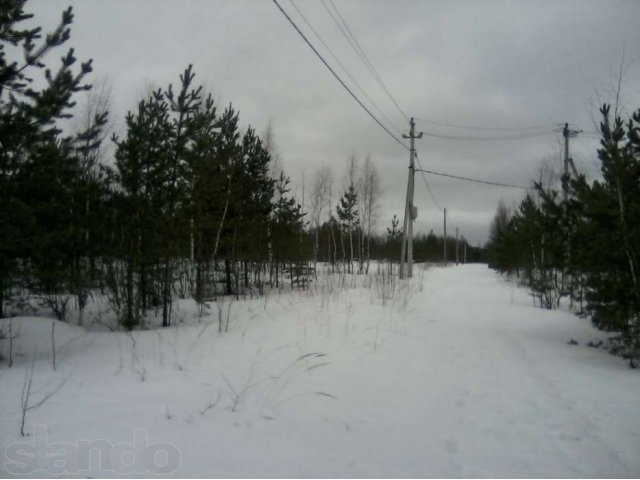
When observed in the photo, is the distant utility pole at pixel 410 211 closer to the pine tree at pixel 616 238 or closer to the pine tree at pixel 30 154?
the pine tree at pixel 616 238

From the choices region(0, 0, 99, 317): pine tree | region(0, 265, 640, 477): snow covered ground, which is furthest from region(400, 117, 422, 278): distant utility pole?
region(0, 0, 99, 317): pine tree

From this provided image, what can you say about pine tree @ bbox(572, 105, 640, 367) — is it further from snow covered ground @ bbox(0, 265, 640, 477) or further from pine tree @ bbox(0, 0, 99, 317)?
pine tree @ bbox(0, 0, 99, 317)

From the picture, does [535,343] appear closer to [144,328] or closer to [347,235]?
[144,328]

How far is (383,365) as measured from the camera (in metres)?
5.74

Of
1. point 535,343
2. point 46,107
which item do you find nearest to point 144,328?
point 46,107

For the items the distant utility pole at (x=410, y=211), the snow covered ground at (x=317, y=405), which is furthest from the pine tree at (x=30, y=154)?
the distant utility pole at (x=410, y=211)

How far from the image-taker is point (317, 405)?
412 cm

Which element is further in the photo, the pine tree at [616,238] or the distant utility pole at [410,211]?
the distant utility pole at [410,211]

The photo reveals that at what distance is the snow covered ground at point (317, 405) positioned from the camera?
295 cm

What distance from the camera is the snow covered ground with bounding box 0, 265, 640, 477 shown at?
9.66 ft

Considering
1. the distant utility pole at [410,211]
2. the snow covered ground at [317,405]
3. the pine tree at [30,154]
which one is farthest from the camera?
the distant utility pole at [410,211]

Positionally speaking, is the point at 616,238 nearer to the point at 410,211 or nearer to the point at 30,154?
the point at 30,154

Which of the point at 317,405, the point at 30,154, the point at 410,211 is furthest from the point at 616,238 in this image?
the point at 410,211

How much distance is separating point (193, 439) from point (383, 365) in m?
3.31
